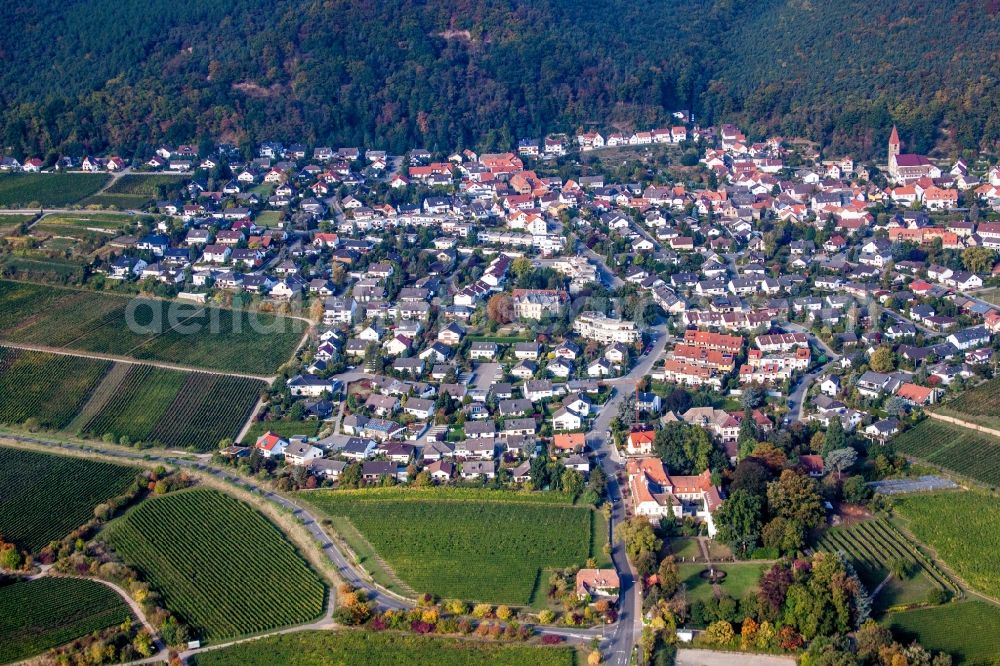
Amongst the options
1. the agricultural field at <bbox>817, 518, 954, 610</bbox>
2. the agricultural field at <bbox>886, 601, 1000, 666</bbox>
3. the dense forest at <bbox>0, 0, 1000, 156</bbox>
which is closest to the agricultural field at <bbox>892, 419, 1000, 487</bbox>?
the agricultural field at <bbox>817, 518, 954, 610</bbox>

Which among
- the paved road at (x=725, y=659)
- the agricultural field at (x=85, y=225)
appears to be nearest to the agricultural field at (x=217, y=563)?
the paved road at (x=725, y=659)

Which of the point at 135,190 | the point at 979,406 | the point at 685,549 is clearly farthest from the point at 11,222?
the point at 979,406

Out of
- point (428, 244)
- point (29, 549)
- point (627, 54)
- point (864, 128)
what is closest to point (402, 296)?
point (428, 244)

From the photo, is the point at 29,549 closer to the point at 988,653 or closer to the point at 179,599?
the point at 179,599

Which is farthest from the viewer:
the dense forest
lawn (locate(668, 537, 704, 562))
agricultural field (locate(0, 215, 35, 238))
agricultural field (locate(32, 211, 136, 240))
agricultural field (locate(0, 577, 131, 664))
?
the dense forest

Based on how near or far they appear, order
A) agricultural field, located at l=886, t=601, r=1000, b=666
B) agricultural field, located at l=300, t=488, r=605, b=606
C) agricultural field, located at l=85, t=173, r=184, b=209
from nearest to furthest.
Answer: agricultural field, located at l=886, t=601, r=1000, b=666, agricultural field, located at l=300, t=488, r=605, b=606, agricultural field, located at l=85, t=173, r=184, b=209

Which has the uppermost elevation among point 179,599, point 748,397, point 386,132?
point 386,132

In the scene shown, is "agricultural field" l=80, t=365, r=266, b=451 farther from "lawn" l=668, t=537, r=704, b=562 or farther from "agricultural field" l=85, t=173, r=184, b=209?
"agricultural field" l=85, t=173, r=184, b=209

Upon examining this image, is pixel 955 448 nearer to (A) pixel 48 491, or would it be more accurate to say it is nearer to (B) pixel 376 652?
(B) pixel 376 652
